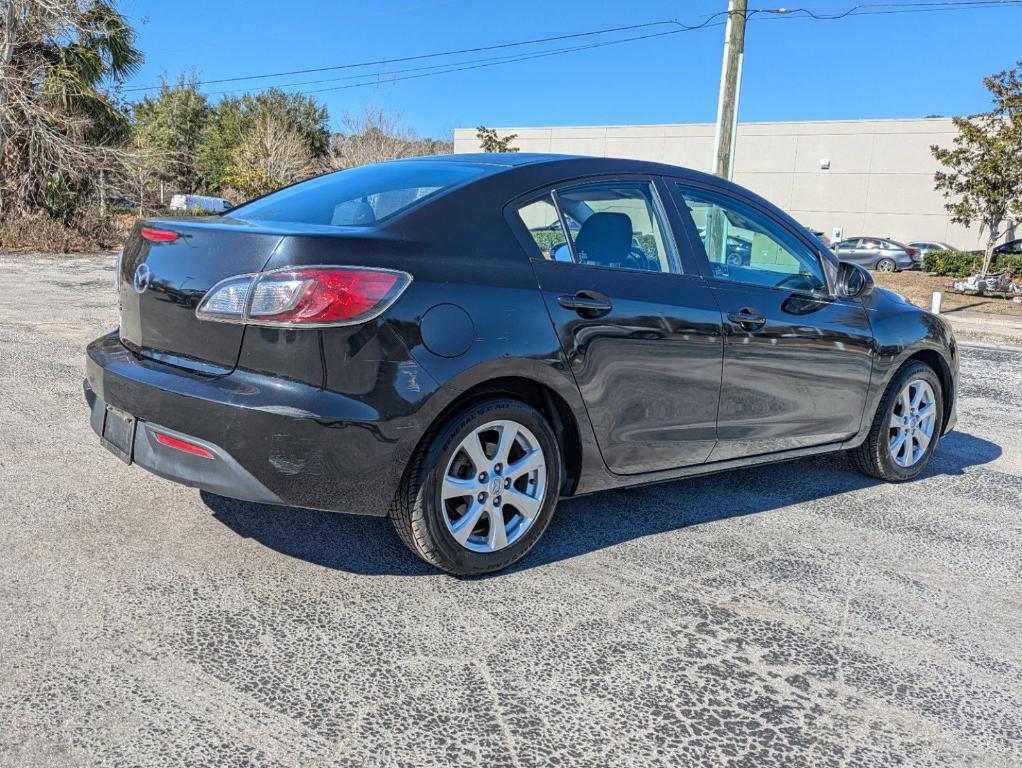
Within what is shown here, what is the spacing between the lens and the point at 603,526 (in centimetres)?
404

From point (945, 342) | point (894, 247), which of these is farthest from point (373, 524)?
point (894, 247)

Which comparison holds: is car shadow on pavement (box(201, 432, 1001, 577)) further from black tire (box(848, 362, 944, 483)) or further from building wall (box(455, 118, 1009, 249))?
building wall (box(455, 118, 1009, 249))

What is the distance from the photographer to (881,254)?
32.7 metres

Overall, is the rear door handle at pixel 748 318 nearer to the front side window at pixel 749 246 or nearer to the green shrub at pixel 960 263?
the front side window at pixel 749 246

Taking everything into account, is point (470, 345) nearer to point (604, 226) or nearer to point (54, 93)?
point (604, 226)

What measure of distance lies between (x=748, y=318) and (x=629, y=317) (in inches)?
Answer: 29.4

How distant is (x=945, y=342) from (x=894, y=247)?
30326 mm

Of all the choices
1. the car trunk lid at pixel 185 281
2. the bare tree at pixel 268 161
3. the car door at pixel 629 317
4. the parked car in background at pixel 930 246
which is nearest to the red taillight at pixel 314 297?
the car trunk lid at pixel 185 281

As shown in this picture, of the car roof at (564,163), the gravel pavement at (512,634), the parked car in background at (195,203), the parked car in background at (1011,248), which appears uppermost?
the parked car in background at (195,203)

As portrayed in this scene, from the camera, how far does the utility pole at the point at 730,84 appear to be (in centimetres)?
1404

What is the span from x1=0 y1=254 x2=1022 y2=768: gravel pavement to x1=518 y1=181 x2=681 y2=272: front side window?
1.22m

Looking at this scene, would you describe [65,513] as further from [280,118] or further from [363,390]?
[280,118]

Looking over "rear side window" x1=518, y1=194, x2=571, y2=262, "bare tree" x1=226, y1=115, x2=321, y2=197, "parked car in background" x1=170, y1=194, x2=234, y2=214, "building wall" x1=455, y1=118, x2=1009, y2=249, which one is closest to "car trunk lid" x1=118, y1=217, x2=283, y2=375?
"rear side window" x1=518, y1=194, x2=571, y2=262

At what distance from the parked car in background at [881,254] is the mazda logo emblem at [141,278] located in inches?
1244
